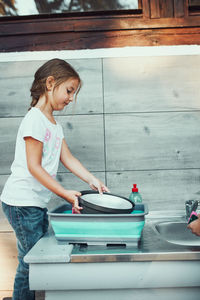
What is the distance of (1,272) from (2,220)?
0.32m

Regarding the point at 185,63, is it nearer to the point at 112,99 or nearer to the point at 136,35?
the point at 136,35

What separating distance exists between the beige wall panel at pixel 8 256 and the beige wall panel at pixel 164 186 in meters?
0.73

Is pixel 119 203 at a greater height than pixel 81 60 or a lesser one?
lesser

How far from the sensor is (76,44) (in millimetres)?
1859

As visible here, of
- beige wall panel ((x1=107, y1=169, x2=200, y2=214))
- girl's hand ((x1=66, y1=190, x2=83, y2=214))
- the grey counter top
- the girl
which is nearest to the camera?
the grey counter top

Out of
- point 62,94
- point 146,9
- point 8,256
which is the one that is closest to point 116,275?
point 62,94

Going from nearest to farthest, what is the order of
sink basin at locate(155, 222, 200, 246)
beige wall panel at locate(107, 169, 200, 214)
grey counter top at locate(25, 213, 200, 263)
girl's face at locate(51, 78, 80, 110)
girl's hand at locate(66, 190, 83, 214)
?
grey counter top at locate(25, 213, 200, 263) < girl's hand at locate(66, 190, 83, 214) < girl's face at locate(51, 78, 80, 110) < sink basin at locate(155, 222, 200, 246) < beige wall panel at locate(107, 169, 200, 214)

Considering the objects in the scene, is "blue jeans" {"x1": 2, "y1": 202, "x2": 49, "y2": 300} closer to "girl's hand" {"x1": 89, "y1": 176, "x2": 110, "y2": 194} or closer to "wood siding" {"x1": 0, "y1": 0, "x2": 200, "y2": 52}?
"girl's hand" {"x1": 89, "y1": 176, "x2": 110, "y2": 194}

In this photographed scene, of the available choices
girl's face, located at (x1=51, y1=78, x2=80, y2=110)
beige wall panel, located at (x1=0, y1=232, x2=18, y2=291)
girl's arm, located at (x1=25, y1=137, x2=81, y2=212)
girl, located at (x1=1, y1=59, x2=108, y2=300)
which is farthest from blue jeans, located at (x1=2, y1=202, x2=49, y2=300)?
beige wall panel, located at (x1=0, y1=232, x2=18, y2=291)

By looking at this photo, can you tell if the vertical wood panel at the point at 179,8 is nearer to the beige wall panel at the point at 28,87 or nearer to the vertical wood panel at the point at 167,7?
the vertical wood panel at the point at 167,7

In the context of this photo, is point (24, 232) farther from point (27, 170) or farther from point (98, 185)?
point (98, 185)

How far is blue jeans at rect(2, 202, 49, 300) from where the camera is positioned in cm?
123

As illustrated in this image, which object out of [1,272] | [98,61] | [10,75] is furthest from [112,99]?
[1,272]

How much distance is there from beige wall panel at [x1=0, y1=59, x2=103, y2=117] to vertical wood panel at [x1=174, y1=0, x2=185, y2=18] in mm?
565
